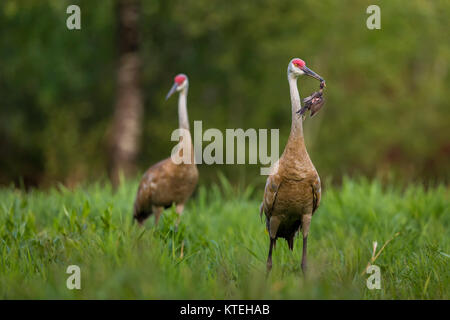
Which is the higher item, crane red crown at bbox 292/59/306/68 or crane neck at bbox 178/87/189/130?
crane red crown at bbox 292/59/306/68

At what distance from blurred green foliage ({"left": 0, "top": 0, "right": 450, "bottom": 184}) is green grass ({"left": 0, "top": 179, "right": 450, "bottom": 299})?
5982mm

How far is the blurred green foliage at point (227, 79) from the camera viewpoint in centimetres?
1253

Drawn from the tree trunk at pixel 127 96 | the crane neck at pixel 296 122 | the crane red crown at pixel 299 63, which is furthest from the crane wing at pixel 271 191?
the tree trunk at pixel 127 96

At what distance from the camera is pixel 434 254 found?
466cm

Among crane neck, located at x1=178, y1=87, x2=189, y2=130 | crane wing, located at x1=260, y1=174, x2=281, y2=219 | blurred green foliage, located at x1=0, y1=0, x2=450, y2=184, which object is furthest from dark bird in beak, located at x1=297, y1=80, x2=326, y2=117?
blurred green foliage, located at x1=0, y1=0, x2=450, y2=184

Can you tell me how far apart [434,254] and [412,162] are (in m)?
15.0

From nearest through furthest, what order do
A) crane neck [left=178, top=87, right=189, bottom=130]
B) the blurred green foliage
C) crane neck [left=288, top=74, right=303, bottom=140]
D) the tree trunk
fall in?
crane neck [left=288, top=74, right=303, bottom=140] → crane neck [left=178, top=87, right=189, bottom=130] → the tree trunk → the blurred green foliage

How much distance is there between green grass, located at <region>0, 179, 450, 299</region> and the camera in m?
3.59

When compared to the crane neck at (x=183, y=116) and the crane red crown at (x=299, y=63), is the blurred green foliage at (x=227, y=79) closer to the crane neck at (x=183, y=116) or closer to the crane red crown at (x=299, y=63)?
the crane neck at (x=183, y=116)

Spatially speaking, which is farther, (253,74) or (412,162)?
(412,162)

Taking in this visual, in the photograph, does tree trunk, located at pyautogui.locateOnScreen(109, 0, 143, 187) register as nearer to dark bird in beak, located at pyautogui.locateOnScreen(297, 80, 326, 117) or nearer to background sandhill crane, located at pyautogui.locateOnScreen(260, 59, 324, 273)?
background sandhill crane, located at pyautogui.locateOnScreen(260, 59, 324, 273)

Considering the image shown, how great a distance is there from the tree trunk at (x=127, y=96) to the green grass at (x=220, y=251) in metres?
3.02
